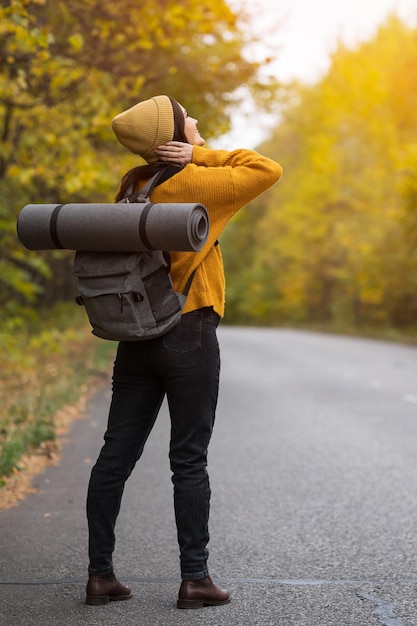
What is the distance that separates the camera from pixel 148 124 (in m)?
3.77

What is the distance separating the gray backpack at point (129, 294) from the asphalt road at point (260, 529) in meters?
1.13

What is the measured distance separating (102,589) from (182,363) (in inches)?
39.0

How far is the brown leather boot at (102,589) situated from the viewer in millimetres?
3900

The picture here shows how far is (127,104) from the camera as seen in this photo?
13.6m

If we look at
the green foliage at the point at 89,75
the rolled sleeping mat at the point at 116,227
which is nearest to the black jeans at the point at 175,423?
the rolled sleeping mat at the point at 116,227

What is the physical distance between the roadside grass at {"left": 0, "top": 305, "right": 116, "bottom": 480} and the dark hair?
9.95 ft

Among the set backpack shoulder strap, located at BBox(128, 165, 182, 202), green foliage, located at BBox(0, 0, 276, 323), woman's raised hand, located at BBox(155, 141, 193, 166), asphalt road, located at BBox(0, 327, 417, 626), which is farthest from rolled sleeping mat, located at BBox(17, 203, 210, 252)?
green foliage, located at BBox(0, 0, 276, 323)

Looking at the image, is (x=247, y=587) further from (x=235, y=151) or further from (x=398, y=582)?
(x=235, y=151)

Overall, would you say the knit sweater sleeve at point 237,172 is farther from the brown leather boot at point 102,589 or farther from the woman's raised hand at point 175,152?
the brown leather boot at point 102,589

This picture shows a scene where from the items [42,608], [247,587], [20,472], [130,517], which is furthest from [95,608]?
[20,472]

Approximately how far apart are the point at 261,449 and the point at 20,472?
2256 millimetres

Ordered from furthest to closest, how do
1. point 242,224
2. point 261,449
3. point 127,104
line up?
point 242,224 < point 127,104 < point 261,449

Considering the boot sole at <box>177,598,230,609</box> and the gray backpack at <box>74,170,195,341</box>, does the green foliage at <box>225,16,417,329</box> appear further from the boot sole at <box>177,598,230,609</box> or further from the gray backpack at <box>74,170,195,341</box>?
the boot sole at <box>177,598,230,609</box>

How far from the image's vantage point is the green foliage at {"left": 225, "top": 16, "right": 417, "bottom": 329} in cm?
3244
